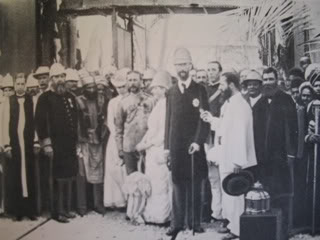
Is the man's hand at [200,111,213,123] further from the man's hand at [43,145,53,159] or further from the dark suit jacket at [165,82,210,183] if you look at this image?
the man's hand at [43,145,53,159]

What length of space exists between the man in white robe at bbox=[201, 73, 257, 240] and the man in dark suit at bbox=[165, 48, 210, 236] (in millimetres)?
40

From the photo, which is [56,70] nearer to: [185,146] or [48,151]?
[48,151]

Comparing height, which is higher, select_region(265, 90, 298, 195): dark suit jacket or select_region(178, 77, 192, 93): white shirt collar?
select_region(178, 77, 192, 93): white shirt collar

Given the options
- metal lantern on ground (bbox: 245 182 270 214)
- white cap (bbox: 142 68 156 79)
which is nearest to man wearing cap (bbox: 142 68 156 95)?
white cap (bbox: 142 68 156 79)

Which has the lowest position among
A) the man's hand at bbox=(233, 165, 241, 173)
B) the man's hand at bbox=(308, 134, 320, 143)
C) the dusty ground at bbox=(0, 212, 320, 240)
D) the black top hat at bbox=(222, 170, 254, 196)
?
the dusty ground at bbox=(0, 212, 320, 240)

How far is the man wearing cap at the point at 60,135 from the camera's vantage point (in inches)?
73.4

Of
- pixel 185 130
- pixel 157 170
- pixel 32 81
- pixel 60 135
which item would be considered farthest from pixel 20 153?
pixel 185 130

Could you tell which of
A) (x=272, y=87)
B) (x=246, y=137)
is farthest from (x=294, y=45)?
(x=246, y=137)

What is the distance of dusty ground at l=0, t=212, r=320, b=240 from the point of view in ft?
6.04

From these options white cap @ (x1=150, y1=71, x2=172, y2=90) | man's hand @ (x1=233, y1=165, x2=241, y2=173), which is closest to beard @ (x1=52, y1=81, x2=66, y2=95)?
white cap @ (x1=150, y1=71, x2=172, y2=90)

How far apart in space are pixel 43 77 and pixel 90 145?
0.30m

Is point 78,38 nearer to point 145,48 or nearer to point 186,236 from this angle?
point 145,48

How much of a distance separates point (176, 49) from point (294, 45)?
0.42 m

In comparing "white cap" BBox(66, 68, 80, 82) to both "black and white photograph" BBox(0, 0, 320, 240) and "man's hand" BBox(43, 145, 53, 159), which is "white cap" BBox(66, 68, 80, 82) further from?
"man's hand" BBox(43, 145, 53, 159)
